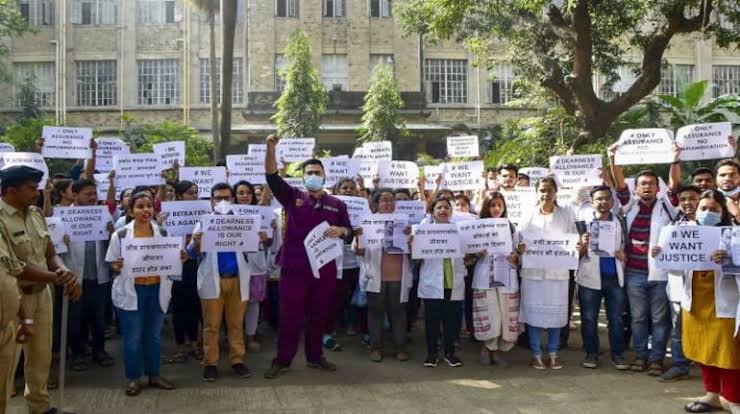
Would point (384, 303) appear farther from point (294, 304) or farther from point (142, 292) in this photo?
point (142, 292)

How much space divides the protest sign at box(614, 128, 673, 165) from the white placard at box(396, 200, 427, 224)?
2145 millimetres

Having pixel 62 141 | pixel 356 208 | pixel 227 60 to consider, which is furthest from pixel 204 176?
pixel 227 60

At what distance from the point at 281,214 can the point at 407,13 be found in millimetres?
8277

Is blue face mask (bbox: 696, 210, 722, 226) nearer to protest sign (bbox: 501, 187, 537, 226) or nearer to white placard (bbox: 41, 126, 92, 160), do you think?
protest sign (bbox: 501, 187, 537, 226)

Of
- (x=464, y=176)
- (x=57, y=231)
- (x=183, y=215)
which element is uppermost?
(x=464, y=176)

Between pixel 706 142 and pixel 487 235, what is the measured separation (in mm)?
2548

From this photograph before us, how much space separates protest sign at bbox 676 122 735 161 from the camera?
7.32 meters

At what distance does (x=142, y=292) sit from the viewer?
6.17m

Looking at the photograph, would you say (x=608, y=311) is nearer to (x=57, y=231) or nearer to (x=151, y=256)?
(x=151, y=256)

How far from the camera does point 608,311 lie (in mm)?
7113

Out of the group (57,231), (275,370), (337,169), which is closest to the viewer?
(57,231)

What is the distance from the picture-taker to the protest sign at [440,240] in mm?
6980

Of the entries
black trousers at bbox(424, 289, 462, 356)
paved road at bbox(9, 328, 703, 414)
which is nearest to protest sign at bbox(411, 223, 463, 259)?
black trousers at bbox(424, 289, 462, 356)

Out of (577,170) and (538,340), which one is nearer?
(538,340)
